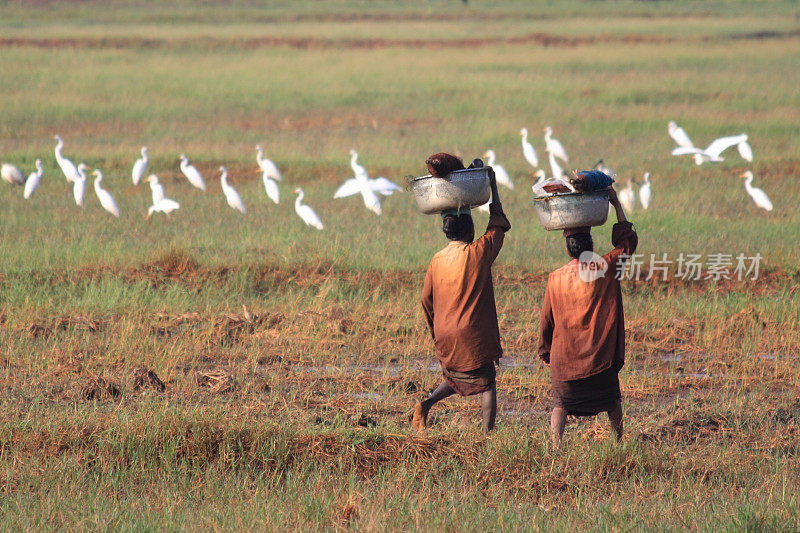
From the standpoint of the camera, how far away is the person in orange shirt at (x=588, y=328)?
4.49m

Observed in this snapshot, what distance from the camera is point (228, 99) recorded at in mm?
22938

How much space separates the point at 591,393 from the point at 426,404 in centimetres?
90

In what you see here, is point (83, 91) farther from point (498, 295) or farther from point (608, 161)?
point (498, 295)

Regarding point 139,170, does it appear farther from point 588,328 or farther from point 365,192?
point 588,328

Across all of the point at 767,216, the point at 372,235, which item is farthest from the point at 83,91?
the point at 767,216

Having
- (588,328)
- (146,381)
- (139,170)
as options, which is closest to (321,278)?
(146,381)

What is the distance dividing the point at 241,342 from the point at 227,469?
2.51 meters

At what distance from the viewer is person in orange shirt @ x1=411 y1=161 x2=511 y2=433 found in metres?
4.75

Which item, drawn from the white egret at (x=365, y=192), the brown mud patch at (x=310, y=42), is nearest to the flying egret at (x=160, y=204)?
the white egret at (x=365, y=192)

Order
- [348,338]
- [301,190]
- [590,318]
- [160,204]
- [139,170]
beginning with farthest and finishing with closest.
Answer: [139,170] < [301,190] < [160,204] < [348,338] < [590,318]

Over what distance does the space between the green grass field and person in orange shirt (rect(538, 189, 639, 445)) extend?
0.20 m

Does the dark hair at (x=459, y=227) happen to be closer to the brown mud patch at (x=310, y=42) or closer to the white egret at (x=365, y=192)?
the white egret at (x=365, y=192)

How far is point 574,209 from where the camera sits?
4395 millimetres

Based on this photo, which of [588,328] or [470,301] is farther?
[470,301]
